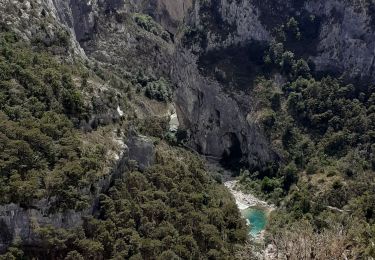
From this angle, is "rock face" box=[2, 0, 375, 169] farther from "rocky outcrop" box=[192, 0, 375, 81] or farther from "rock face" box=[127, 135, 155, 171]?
"rock face" box=[127, 135, 155, 171]

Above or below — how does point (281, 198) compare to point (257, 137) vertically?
below

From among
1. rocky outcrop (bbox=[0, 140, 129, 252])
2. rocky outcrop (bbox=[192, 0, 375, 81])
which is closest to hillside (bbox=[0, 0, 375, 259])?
rocky outcrop (bbox=[0, 140, 129, 252])

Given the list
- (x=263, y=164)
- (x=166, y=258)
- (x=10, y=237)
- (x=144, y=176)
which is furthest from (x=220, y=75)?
(x=10, y=237)

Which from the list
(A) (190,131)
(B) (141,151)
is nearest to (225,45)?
(A) (190,131)

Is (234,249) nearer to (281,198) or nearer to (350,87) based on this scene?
(281,198)

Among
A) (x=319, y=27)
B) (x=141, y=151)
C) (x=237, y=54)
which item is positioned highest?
(x=319, y=27)

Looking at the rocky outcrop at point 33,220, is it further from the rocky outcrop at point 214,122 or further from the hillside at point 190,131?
the rocky outcrop at point 214,122

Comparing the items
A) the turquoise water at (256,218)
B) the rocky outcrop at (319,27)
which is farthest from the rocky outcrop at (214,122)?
the turquoise water at (256,218)

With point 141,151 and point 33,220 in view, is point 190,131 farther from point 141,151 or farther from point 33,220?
point 33,220
